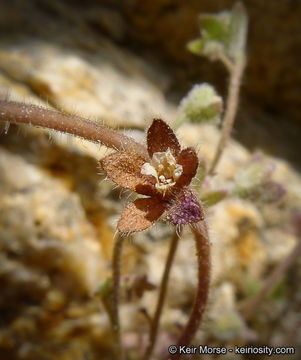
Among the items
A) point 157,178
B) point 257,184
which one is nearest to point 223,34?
point 257,184

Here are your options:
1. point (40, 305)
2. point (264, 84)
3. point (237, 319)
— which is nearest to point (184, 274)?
point (237, 319)

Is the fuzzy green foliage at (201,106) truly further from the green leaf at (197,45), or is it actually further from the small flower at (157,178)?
the green leaf at (197,45)

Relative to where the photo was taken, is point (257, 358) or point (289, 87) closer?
point (257, 358)

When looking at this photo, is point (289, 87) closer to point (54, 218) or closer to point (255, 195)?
point (255, 195)

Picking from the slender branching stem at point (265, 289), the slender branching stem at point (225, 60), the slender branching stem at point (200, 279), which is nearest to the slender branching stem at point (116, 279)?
Answer: the slender branching stem at point (200, 279)

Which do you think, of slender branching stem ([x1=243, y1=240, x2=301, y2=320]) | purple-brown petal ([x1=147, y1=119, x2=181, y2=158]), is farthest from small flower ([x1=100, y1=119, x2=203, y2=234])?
slender branching stem ([x1=243, y1=240, x2=301, y2=320])

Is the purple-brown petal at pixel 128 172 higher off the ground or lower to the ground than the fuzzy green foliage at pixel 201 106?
lower
